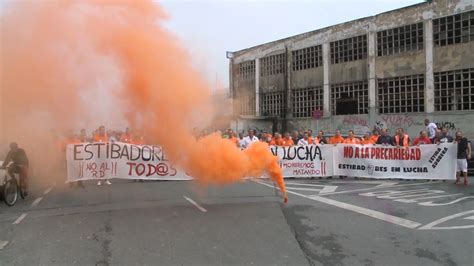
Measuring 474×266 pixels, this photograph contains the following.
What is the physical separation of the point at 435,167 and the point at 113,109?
9.19 meters

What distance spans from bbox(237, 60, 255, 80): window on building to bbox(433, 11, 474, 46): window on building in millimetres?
13817

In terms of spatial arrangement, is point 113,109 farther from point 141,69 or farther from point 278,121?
point 278,121

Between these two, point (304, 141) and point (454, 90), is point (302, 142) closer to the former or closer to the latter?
point (304, 141)

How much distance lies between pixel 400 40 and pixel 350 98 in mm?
4820

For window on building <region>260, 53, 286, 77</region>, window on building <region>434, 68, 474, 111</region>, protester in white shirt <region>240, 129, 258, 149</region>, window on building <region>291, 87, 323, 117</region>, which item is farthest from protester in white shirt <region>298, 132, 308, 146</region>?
window on building <region>260, 53, 286, 77</region>

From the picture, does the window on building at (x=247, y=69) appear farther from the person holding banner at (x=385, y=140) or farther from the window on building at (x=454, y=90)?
the person holding banner at (x=385, y=140)

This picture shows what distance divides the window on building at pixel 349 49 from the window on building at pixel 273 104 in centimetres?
545

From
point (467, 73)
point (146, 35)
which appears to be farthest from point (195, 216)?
point (467, 73)

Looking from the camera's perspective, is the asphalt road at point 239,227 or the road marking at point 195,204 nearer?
the asphalt road at point 239,227

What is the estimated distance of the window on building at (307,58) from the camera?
30.5 metres

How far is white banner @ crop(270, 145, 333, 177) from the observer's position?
44.3 feet

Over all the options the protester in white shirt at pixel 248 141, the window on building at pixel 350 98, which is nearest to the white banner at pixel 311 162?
the protester in white shirt at pixel 248 141

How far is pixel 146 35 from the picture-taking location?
8.00m

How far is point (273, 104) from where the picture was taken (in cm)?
3391
